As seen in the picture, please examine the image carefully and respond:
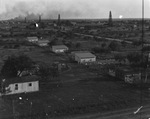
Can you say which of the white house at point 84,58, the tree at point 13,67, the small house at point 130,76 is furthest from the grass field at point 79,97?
the white house at point 84,58

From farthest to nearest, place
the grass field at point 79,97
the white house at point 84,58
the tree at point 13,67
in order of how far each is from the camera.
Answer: the white house at point 84,58 → the tree at point 13,67 → the grass field at point 79,97

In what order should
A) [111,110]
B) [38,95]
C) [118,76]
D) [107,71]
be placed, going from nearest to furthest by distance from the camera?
[111,110] → [38,95] → [118,76] → [107,71]

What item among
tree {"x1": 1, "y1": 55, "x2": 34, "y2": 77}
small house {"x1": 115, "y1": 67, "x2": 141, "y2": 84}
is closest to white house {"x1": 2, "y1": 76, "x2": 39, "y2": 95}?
tree {"x1": 1, "y1": 55, "x2": 34, "y2": 77}

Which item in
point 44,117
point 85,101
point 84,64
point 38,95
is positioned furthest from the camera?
point 84,64

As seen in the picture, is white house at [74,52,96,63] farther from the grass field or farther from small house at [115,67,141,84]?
small house at [115,67,141,84]

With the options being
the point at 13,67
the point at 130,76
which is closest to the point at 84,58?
the point at 130,76

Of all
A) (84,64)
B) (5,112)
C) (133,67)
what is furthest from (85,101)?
(84,64)

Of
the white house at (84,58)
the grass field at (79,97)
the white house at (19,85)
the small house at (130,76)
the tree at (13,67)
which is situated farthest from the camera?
the white house at (84,58)

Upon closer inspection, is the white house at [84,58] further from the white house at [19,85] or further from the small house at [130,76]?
the white house at [19,85]

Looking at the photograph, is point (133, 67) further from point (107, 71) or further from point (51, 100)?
point (51, 100)
